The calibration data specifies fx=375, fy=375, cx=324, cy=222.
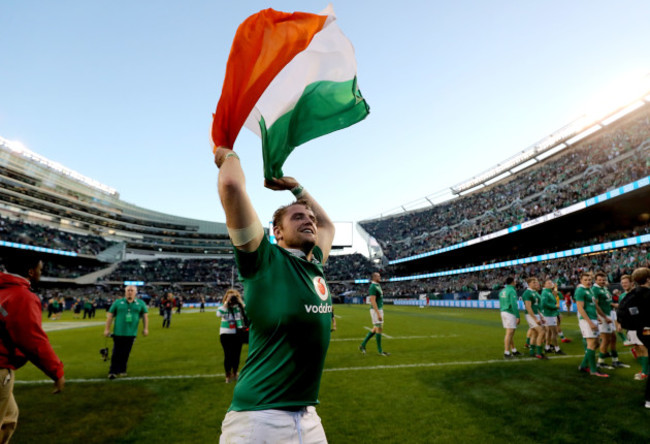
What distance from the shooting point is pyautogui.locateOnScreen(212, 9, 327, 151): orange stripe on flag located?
203cm

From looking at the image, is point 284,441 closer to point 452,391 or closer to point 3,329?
point 3,329

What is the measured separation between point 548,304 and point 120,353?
11.6m

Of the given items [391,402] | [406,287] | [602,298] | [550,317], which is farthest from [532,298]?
[406,287]

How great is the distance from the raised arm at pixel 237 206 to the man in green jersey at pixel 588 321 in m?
8.36

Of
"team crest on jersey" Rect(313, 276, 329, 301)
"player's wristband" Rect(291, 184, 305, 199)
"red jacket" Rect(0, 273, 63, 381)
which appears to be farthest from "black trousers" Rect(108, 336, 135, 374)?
"team crest on jersey" Rect(313, 276, 329, 301)

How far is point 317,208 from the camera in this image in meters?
3.16

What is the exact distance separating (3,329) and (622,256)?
37590mm

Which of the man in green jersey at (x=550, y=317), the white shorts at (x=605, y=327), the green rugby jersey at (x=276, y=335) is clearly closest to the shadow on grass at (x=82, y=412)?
the green rugby jersey at (x=276, y=335)

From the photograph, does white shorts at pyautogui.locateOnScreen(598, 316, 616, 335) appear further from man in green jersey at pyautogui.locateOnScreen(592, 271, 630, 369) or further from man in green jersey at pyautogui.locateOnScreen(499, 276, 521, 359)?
man in green jersey at pyautogui.locateOnScreen(499, 276, 521, 359)

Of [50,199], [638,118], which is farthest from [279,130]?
[50,199]

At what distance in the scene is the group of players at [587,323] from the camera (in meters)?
7.88

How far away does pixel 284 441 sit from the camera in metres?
1.84

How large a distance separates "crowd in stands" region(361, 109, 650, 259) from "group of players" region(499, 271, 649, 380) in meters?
24.0

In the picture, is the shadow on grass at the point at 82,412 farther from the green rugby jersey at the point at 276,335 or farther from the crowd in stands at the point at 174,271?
the crowd in stands at the point at 174,271
